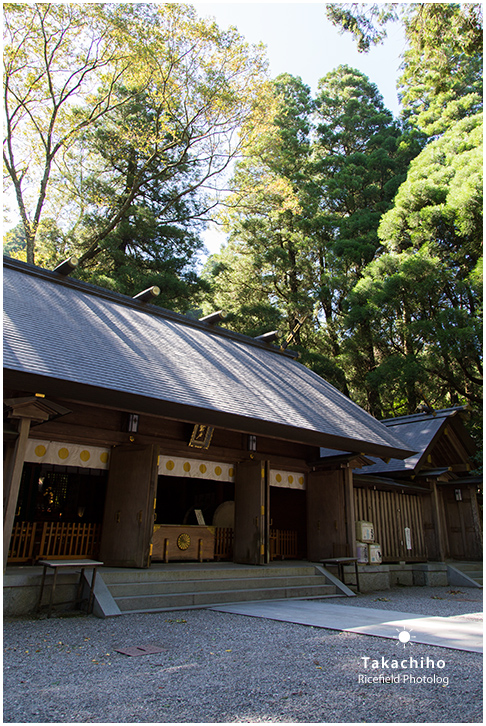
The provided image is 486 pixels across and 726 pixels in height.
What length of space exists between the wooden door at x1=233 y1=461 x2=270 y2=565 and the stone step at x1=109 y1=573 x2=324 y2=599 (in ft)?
2.05

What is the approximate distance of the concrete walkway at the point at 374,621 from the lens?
456 centimetres

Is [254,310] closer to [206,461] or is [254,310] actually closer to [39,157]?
[39,157]

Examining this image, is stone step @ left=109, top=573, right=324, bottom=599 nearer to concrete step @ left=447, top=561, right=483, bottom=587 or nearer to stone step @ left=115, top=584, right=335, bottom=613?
stone step @ left=115, top=584, right=335, bottom=613

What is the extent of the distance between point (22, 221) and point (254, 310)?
9.50 metres

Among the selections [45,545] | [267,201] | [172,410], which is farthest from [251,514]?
[267,201]

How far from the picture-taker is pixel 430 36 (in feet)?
26.3

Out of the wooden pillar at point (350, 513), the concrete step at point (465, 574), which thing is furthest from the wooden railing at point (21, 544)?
the concrete step at point (465, 574)

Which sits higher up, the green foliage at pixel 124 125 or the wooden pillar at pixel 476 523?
the green foliage at pixel 124 125

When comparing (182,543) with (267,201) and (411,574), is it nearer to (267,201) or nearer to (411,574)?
(411,574)

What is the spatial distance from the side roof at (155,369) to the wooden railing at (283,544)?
2901mm

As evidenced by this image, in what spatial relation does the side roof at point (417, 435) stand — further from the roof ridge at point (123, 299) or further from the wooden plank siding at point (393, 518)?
the roof ridge at point (123, 299)

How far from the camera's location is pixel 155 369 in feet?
23.4

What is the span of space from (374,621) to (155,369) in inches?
174

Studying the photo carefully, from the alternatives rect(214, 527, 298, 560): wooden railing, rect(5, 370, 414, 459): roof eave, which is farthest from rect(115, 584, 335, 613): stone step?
rect(5, 370, 414, 459): roof eave
